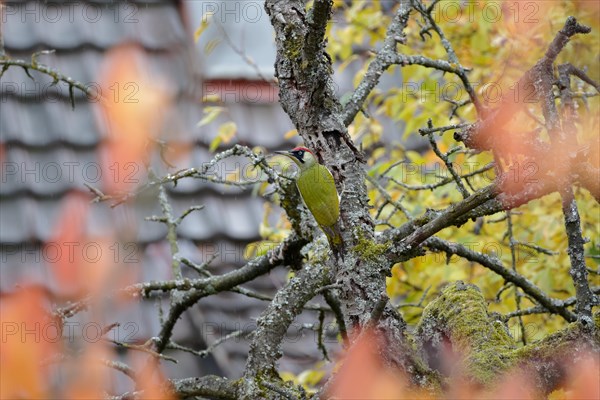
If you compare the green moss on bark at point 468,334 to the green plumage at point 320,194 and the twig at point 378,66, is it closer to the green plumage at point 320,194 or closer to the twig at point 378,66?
the green plumage at point 320,194

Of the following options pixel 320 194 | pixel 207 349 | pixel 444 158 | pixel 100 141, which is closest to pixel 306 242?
pixel 320 194

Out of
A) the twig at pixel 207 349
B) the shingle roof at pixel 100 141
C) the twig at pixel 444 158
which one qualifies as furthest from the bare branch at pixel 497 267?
the shingle roof at pixel 100 141

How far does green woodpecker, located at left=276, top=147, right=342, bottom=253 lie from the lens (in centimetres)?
199

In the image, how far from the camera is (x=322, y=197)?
2162 millimetres

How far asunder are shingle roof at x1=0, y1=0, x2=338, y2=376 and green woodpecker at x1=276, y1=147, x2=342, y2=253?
1972mm

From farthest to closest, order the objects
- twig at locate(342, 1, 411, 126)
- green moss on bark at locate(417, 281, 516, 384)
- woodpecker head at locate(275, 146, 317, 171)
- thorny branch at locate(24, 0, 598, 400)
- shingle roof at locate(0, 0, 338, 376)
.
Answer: shingle roof at locate(0, 0, 338, 376) → twig at locate(342, 1, 411, 126) → woodpecker head at locate(275, 146, 317, 171) → thorny branch at locate(24, 0, 598, 400) → green moss on bark at locate(417, 281, 516, 384)

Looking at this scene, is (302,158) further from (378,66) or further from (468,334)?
(468,334)

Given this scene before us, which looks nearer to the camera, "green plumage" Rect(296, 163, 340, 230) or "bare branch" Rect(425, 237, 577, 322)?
"green plumage" Rect(296, 163, 340, 230)

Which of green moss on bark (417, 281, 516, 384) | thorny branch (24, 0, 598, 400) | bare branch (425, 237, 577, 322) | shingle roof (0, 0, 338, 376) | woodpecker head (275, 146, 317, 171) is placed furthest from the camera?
shingle roof (0, 0, 338, 376)

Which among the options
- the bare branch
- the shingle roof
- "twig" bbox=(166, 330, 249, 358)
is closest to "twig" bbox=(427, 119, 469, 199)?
the bare branch

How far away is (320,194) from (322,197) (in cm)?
1

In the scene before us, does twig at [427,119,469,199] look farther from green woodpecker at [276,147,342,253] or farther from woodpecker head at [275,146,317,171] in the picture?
woodpecker head at [275,146,317,171]

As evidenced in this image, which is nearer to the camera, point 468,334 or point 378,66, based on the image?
point 468,334

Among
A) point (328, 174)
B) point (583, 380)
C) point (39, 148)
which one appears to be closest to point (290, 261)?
point (328, 174)
